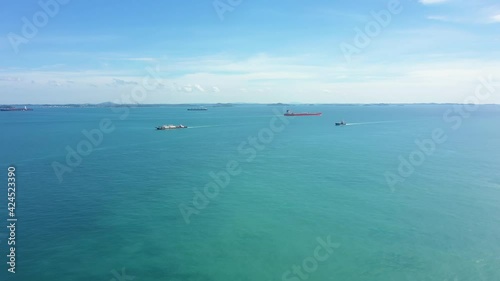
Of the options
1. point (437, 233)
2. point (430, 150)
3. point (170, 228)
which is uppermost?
Result: point (430, 150)

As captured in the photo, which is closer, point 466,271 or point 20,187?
point 466,271

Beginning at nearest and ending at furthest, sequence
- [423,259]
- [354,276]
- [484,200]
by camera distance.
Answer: [354,276], [423,259], [484,200]

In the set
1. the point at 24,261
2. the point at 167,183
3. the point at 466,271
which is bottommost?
the point at 466,271

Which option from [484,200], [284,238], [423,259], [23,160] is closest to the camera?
[423,259]

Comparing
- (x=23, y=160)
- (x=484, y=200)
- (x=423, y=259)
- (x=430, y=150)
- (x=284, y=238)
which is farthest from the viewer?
(x=430, y=150)

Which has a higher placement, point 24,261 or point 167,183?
point 167,183

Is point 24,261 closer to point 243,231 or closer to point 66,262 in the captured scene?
point 66,262

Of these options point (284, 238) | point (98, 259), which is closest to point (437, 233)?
point (284, 238)

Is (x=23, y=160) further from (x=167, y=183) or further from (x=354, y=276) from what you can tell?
(x=354, y=276)

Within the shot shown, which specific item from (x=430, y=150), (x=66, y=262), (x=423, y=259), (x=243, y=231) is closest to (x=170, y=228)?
(x=243, y=231)
